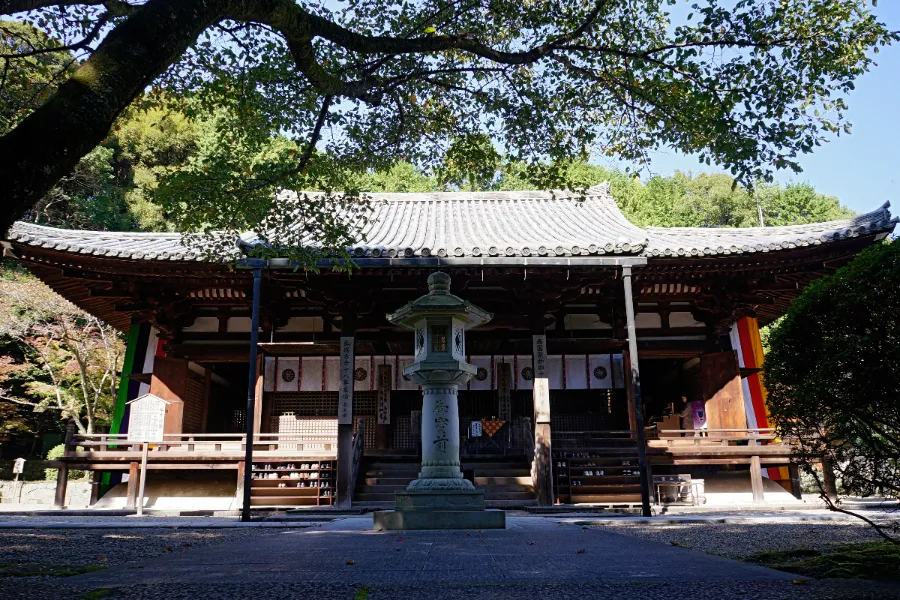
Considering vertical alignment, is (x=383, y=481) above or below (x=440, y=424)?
below

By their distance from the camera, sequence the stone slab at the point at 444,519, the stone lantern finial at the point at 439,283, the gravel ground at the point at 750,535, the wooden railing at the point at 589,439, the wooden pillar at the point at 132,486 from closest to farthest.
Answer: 1. the gravel ground at the point at 750,535
2. the stone slab at the point at 444,519
3. the stone lantern finial at the point at 439,283
4. the wooden railing at the point at 589,439
5. the wooden pillar at the point at 132,486

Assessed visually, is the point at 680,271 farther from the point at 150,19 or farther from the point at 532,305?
the point at 150,19

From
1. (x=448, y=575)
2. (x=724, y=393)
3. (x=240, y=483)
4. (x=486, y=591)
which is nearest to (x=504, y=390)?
(x=724, y=393)

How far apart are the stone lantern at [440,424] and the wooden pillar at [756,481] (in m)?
7.37

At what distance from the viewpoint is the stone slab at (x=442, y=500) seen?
755 cm

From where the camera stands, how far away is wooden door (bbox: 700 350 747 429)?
13.5m

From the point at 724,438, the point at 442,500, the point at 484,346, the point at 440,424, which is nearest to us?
the point at 442,500

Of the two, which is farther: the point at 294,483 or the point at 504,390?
the point at 504,390

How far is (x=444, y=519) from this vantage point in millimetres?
7402

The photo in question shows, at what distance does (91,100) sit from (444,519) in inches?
221

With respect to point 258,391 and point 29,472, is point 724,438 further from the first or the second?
point 29,472

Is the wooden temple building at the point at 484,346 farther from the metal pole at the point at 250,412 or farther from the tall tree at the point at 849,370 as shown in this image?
the tall tree at the point at 849,370

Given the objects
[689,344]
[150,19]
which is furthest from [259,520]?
[689,344]

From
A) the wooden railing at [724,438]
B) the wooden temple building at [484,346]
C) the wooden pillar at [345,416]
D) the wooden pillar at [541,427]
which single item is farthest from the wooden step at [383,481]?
the wooden railing at [724,438]
